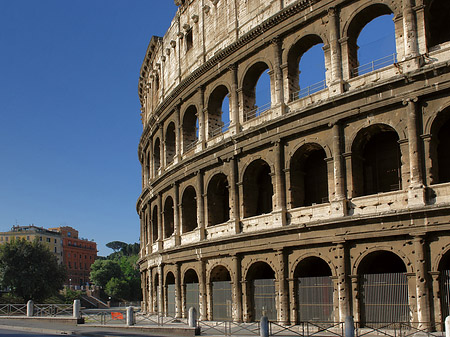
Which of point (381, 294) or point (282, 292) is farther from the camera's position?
point (282, 292)

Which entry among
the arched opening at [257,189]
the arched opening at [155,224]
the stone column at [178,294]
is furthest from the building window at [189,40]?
the stone column at [178,294]

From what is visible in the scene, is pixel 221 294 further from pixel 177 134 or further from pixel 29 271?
pixel 29 271

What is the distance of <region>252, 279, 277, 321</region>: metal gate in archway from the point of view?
71.3ft

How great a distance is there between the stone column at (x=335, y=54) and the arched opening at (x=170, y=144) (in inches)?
508

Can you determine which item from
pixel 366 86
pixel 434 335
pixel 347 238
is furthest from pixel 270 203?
pixel 434 335

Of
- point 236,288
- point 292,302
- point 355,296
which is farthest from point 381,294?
point 236,288

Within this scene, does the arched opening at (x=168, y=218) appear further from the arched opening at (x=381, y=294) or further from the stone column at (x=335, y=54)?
the arched opening at (x=381, y=294)

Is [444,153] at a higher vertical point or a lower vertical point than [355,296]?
→ higher

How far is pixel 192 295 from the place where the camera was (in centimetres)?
2677

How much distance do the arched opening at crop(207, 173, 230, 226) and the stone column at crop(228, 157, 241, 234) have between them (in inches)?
64.7

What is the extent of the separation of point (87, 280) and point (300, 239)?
99052 mm

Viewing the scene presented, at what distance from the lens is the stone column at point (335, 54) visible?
20000 mm

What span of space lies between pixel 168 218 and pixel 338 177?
1378 centimetres

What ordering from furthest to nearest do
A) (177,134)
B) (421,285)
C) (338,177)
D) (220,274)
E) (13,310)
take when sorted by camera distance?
(13,310) < (177,134) < (220,274) < (338,177) < (421,285)
